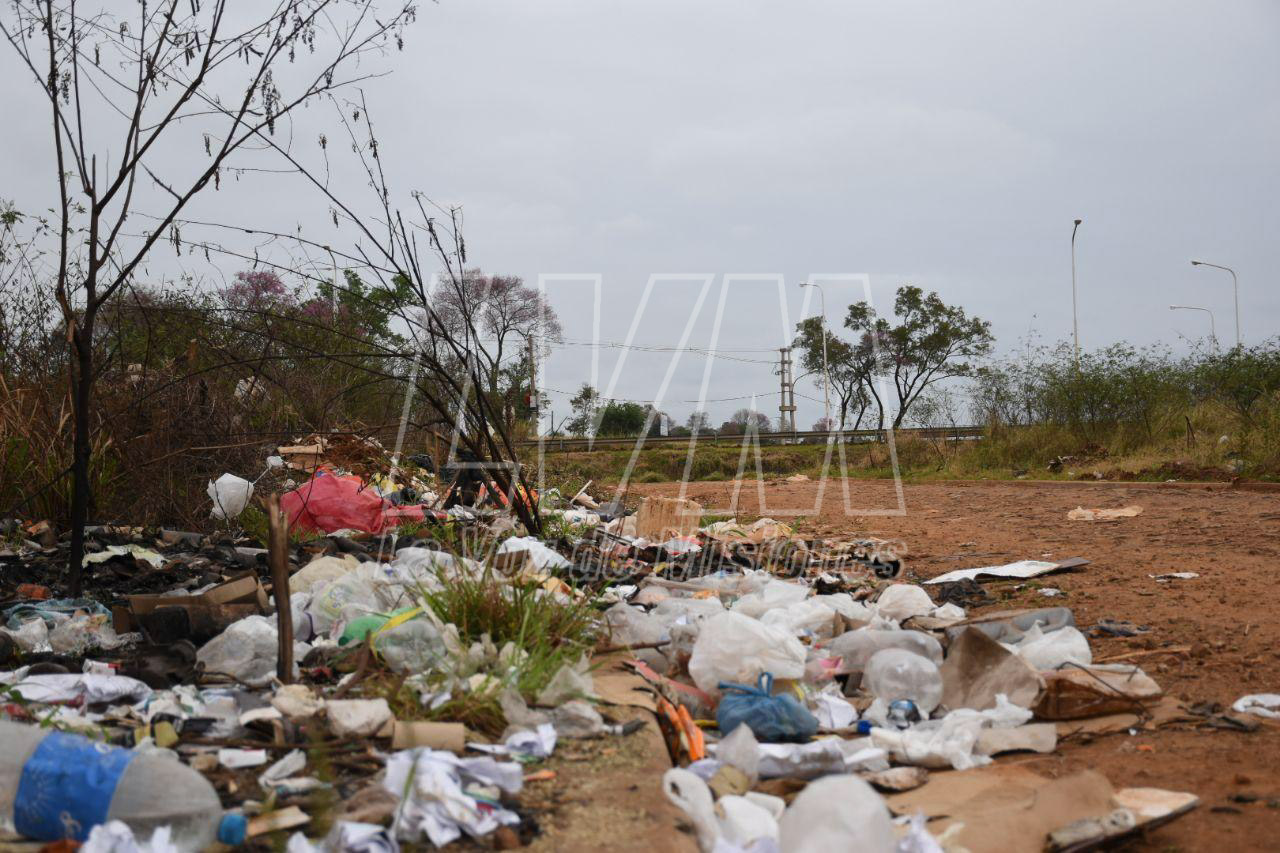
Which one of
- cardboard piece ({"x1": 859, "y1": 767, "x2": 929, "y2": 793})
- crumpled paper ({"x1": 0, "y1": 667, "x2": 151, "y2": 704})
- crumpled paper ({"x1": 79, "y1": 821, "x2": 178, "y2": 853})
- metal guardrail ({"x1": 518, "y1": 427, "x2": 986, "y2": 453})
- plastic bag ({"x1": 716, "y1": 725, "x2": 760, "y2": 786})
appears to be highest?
metal guardrail ({"x1": 518, "y1": 427, "x2": 986, "y2": 453})

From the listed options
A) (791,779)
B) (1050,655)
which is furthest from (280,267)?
(1050,655)

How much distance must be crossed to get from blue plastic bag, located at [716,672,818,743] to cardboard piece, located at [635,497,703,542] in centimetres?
291

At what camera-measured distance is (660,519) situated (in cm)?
589

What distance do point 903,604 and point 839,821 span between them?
2.18 metres

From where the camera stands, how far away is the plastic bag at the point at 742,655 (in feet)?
9.30

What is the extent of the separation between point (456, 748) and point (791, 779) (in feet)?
2.78

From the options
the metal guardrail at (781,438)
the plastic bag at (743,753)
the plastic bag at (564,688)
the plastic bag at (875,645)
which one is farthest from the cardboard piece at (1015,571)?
the metal guardrail at (781,438)

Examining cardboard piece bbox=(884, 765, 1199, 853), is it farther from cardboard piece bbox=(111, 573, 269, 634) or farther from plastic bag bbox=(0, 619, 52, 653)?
plastic bag bbox=(0, 619, 52, 653)

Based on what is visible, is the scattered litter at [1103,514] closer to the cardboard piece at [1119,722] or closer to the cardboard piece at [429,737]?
the cardboard piece at [1119,722]

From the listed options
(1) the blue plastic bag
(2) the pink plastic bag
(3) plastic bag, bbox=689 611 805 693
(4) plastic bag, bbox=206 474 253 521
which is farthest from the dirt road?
(4) plastic bag, bbox=206 474 253 521

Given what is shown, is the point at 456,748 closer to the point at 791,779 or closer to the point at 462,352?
the point at 791,779

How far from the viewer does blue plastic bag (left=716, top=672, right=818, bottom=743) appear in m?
2.59

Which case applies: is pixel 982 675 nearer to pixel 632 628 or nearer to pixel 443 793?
pixel 632 628

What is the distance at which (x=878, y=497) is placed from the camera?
11.2 metres
